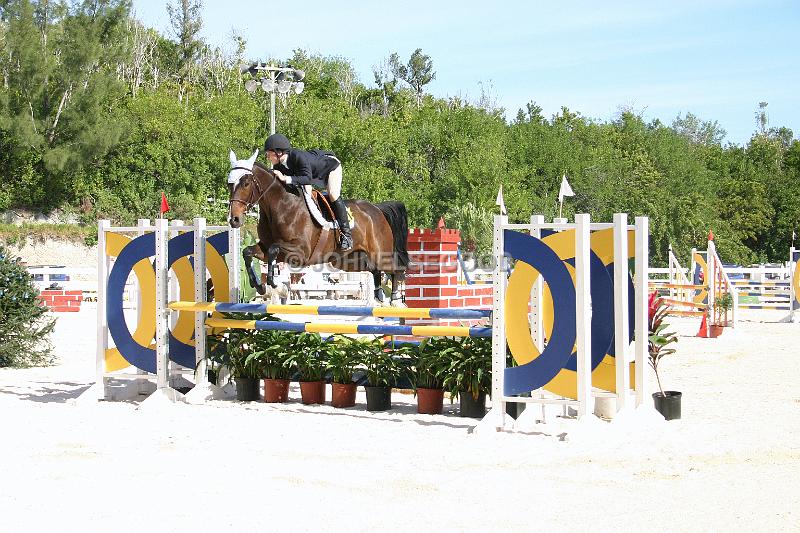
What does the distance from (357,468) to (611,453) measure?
1429 millimetres

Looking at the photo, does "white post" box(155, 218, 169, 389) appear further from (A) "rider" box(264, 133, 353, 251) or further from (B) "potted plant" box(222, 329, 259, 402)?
(A) "rider" box(264, 133, 353, 251)

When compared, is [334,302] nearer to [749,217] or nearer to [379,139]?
[379,139]

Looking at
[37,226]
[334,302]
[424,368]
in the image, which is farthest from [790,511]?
[37,226]

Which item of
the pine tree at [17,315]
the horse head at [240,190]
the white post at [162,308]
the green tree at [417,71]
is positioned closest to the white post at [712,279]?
the horse head at [240,190]

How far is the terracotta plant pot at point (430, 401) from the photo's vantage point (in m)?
6.55

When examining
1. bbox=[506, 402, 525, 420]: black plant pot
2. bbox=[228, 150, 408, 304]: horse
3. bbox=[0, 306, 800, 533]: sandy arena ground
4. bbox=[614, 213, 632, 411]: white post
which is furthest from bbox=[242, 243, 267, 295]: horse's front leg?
bbox=[614, 213, 632, 411]: white post

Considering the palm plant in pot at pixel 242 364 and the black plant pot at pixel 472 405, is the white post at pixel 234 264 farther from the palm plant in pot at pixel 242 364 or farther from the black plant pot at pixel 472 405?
the black plant pot at pixel 472 405

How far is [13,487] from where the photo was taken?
172 inches

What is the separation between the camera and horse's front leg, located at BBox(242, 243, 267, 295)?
24.3ft

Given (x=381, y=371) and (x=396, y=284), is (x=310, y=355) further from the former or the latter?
(x=396, y=284)

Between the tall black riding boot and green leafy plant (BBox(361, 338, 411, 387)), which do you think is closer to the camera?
green leafy plant (BBox(361, 338, 411, 387))

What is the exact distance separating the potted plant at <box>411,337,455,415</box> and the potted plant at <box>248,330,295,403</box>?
1.04 m

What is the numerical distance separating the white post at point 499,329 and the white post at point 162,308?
→ 2670 millimetres

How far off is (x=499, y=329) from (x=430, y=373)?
0.77 m
